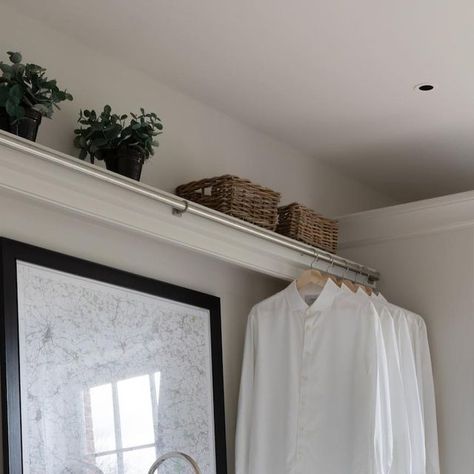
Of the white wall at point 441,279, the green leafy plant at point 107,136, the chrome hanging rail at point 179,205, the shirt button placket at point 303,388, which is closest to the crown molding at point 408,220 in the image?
the white wall at point 441,279

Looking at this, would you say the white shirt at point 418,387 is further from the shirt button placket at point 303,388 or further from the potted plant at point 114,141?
the potted plant at point 114,141

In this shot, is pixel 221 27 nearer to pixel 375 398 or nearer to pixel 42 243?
pixel 42 243

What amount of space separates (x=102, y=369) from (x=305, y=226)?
0.98 m

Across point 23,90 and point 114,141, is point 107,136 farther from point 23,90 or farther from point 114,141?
point 23,90

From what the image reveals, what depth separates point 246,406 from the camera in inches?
121

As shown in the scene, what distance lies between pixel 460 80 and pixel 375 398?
1.06 meters

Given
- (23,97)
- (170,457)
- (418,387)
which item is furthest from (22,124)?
(418,387)

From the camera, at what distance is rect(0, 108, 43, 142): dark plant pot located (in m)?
2.36

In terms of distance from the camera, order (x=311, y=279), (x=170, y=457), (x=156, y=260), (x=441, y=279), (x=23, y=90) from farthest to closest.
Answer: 1. (x=441, y=279)
2. (x=311, y=279)
3. (x=156, y=260)
4. (x=170, y=457)
5. (x=23, y=90)

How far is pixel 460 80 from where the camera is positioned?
3088 mm

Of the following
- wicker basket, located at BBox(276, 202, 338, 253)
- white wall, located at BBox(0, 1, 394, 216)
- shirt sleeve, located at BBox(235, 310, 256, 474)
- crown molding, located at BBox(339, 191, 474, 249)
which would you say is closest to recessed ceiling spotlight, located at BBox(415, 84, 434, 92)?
crown molding, located at BBox(339, 191, 474, 249)

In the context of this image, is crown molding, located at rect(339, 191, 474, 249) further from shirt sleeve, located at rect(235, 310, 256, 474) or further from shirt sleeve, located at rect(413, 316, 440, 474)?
Answer: shirt sleeve, located at rect(235, 310, 256, 474)

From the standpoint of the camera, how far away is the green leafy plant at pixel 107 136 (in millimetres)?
2631

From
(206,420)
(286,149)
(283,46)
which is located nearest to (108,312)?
(206,420)
